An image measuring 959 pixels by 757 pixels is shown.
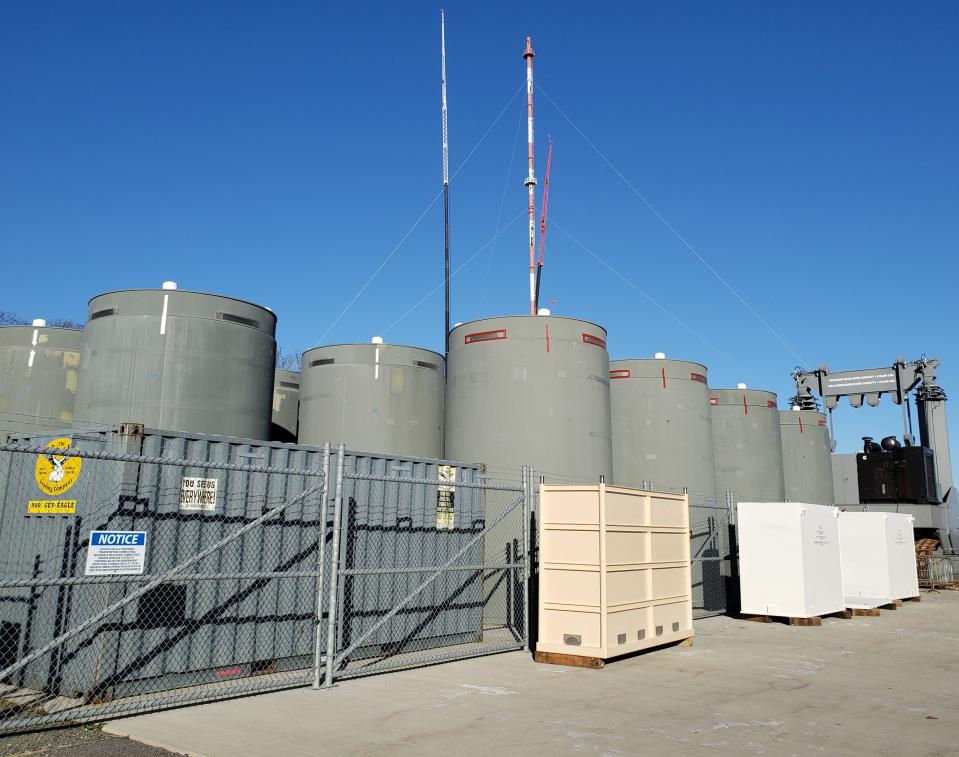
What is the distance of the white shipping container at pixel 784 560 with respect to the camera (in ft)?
53.8

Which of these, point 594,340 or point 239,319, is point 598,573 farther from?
point 239,319

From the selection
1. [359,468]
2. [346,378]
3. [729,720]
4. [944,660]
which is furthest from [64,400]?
[944,660]

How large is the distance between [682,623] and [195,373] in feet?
33.5

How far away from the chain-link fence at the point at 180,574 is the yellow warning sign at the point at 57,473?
2 centimetres

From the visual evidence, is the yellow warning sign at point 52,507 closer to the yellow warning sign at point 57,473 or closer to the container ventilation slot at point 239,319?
the yellow warning sign at point 57,473

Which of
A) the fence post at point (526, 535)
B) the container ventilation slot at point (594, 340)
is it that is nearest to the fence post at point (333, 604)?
the fence post at point (526, 535)

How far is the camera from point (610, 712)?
27.3 feet

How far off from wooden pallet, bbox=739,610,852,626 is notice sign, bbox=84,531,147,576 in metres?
13.5

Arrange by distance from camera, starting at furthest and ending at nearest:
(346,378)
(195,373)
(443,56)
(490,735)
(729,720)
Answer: (443,56) < (346,378) < (195,373) < (729,720) < (490,735)

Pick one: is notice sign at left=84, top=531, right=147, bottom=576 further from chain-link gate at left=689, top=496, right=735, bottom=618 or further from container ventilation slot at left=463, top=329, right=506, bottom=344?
chain-link gate at left=689, top=496, right=735, bottom=618

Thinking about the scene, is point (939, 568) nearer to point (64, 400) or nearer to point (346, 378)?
point (346, 378)

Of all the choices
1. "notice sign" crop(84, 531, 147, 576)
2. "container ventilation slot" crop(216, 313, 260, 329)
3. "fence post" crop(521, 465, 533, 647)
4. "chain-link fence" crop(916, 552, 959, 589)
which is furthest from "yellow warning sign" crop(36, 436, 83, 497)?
"chain-link fence" crop(916, 552, 959, 589)

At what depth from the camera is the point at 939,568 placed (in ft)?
92.7

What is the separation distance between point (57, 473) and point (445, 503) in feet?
19.6
